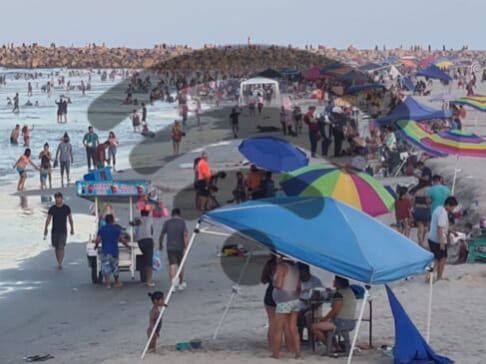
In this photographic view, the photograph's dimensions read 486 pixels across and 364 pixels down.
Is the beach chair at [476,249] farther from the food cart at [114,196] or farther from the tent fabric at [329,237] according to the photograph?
the tent fabric at [329,237]

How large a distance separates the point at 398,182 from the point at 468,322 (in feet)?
35.3

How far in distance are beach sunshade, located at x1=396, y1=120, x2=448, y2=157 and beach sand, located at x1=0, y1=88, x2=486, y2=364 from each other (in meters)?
4.42

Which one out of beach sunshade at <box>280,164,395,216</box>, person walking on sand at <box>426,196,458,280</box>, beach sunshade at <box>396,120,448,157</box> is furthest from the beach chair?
beach sunshade at <box>396,120,448,157</box>

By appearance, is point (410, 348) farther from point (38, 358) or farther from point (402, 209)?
point (402, 209)

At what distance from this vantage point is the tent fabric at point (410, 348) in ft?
29.2

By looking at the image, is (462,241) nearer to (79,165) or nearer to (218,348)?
(218,348)

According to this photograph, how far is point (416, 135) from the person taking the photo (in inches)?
786

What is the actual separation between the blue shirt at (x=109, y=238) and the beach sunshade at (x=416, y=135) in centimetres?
723

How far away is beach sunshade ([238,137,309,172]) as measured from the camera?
1703 centimetres

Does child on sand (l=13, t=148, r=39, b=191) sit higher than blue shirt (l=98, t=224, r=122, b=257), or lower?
lower

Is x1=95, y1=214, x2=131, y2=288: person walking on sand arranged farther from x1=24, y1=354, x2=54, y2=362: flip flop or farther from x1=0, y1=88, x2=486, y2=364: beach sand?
x1=24, y1=354, x2=54, y2=362: flip flop

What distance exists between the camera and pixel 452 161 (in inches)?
910

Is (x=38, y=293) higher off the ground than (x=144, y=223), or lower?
lower

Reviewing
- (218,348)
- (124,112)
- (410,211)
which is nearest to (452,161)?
(410,211)
